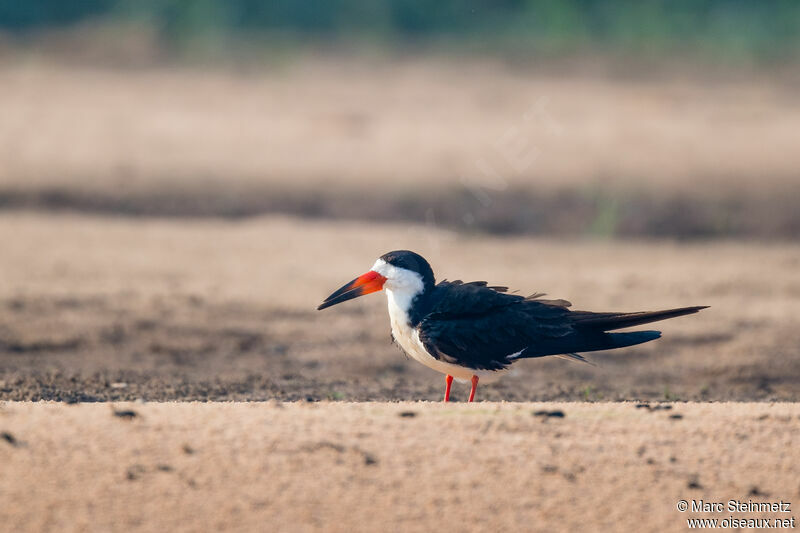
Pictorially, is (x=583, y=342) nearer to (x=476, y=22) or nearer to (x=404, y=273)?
(x=404, y=273)

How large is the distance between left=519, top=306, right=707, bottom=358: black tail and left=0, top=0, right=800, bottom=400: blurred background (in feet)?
3.52

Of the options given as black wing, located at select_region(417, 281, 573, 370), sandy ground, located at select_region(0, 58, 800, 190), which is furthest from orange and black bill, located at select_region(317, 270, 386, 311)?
sandy ground, located at select_region(0, 58, 800, 190)

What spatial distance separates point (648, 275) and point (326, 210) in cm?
275

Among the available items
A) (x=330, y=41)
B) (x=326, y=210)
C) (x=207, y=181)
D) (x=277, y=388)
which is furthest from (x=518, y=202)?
(x=330, y=41)

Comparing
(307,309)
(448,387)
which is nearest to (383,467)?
(448,387)

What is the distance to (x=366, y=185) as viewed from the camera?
9.81 m

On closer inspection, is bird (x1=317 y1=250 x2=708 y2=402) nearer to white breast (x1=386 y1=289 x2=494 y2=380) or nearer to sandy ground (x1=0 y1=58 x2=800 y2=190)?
white breast (x1=386 y1=289 x2=494 y2=380)

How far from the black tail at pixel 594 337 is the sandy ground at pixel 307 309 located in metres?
0.95

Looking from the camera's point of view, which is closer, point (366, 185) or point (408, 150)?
point (366, 185)


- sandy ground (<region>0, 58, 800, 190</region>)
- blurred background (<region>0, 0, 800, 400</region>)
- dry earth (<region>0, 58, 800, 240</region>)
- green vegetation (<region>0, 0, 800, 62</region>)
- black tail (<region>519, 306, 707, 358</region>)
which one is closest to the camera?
black tail (<region>519, 306, 707, 358</region>)

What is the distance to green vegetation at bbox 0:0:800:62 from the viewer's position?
48.5 ft

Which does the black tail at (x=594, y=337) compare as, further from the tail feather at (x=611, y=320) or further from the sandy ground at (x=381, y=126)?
the sandy ground at (x=381, y=126)

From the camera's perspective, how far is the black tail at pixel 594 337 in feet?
15.3

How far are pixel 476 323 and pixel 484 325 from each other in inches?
1.3
